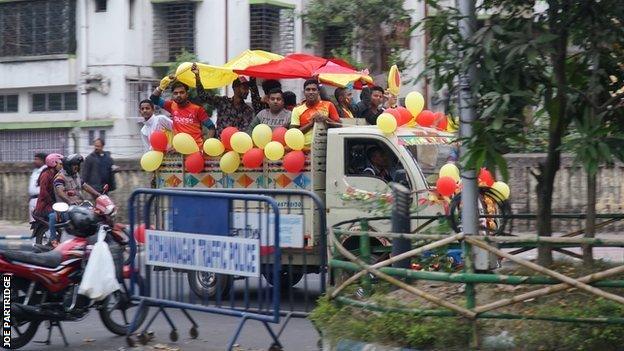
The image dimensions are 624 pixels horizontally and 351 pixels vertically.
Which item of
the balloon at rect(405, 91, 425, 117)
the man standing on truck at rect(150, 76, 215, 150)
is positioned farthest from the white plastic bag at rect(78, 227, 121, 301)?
the balloon at rect(405, 91, 425, 117)

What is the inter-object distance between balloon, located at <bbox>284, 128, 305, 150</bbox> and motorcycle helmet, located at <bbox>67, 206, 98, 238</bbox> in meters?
2.97

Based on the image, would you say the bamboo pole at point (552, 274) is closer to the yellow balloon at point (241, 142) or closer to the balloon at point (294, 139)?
the balloon at point (294, 139)

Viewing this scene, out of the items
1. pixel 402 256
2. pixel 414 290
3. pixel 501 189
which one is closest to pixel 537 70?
pixel 402 256

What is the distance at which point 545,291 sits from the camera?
257 inches

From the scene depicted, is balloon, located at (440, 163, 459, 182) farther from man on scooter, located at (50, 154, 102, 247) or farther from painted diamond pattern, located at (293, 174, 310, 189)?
man on scooter, located at (50, 154, 102, 247)

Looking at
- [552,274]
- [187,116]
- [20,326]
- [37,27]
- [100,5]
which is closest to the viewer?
[552,274]

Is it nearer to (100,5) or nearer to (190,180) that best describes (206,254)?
(190,180)

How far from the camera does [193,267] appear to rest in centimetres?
888

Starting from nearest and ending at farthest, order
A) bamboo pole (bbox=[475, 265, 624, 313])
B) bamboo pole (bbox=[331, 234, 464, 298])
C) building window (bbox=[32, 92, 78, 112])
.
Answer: bamboo pole (bbox=[475, 265, 624, 313]), bamboo pole (bbox=[331, 234, 464, 298]), building window (bbox=[32, 92, 78, 112])

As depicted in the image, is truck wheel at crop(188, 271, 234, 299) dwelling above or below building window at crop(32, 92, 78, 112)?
below

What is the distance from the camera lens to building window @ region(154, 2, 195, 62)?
94.3ft

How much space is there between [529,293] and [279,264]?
2375 millimetres

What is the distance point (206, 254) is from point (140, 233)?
103 cm

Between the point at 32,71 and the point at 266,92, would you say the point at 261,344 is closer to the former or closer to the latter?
the point at 266,92
